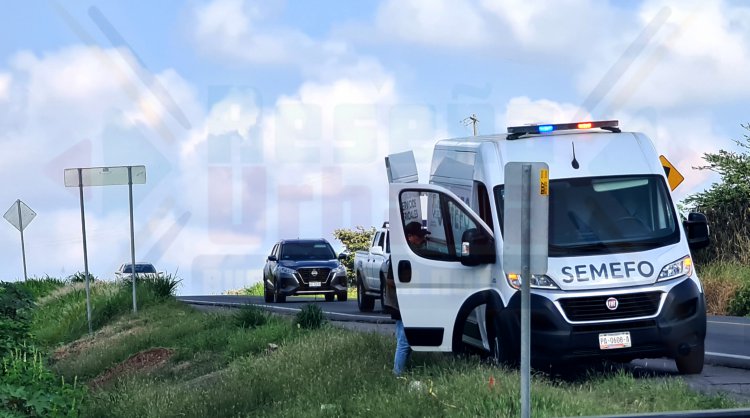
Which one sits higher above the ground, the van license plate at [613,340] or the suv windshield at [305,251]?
the van license plate at [613,340]

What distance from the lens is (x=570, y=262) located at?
42.1 feet

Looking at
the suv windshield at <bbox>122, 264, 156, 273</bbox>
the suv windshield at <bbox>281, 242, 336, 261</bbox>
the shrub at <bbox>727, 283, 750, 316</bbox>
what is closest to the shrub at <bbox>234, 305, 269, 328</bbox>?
the shrub at <bbox>727, 283, 750, 316</bbox>

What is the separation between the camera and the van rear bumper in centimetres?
1258

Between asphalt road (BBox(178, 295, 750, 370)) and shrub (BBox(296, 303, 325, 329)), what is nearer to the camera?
asphalt road (BBox(178, 295, 750, 370))

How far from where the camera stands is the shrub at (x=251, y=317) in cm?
2067

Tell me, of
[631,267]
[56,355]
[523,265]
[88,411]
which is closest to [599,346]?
[631,267]

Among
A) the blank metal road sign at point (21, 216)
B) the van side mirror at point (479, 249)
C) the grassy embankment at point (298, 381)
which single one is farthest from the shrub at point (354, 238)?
→ the van side mirror at point (479, 249)

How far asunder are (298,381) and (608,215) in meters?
4.08

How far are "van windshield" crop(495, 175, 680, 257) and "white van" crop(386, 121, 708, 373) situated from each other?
0.01 metres

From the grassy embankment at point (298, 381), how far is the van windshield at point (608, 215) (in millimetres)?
1515

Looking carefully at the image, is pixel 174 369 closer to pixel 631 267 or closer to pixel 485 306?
pixel 485 306

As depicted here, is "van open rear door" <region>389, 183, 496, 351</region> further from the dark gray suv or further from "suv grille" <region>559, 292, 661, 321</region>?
the dark gray suv

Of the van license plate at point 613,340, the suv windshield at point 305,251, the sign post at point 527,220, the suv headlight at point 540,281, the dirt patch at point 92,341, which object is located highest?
the sign post at point 527,220

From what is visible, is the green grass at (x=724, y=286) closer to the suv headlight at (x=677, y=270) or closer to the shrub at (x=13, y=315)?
the suv headlight at (x=677, y=270)
